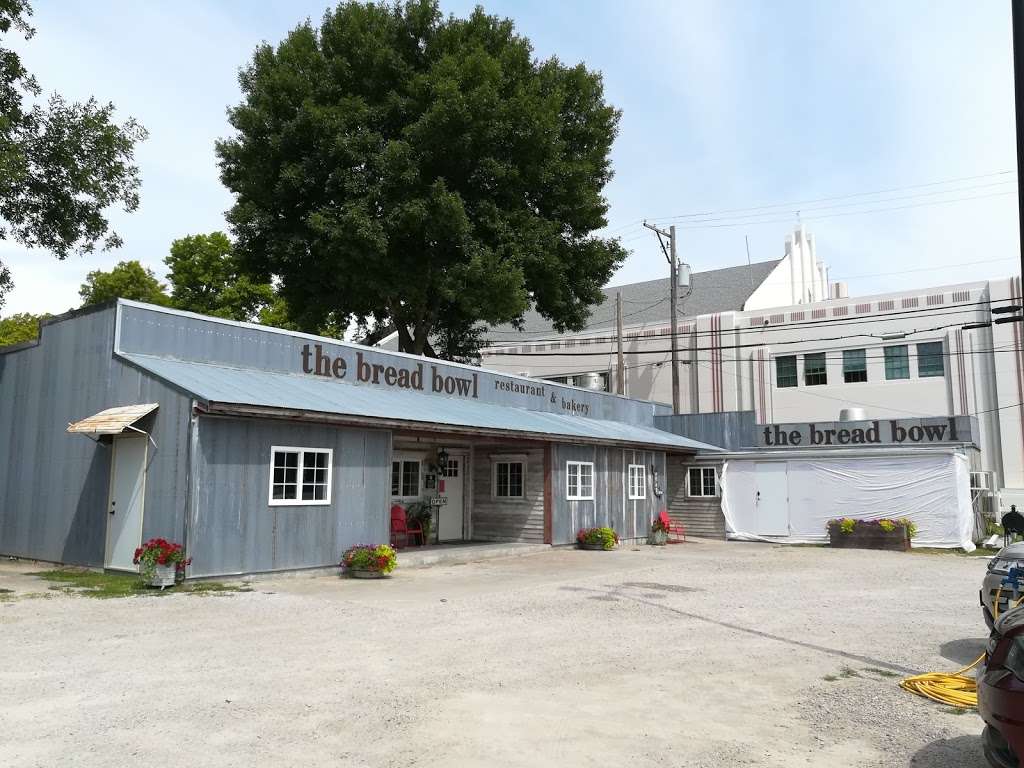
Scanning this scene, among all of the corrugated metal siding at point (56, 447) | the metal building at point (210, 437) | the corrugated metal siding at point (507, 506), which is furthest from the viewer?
the corrugated metal siding at point (507, 506)

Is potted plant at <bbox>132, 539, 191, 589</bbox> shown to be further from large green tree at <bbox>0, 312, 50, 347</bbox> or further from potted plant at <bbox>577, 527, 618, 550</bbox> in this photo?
large green tree at <bbox>0, 312, 50, 347</bbox>

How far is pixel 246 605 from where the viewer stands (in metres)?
10.2

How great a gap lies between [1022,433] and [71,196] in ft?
102

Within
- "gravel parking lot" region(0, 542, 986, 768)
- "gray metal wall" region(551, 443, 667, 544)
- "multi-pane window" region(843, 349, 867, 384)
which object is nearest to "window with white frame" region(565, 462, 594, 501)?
"gray metal wall" region(551, 443, 667, 544)

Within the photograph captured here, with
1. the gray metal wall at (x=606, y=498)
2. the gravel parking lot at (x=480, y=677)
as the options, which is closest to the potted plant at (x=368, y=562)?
the gravel parking lot at (x=480, y=677)

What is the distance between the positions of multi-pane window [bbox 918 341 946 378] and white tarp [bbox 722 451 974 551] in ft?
33.5

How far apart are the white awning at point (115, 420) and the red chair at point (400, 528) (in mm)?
6280

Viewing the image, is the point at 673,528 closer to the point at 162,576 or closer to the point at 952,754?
the point at 162,576

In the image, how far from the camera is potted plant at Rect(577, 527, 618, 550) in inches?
776

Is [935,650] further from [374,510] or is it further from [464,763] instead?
[374,510]

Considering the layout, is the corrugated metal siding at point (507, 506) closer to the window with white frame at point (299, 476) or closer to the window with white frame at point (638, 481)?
the window with white frame at point (638, 481)

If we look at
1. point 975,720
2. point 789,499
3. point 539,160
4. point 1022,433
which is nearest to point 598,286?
point 539,160

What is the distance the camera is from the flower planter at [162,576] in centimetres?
1096

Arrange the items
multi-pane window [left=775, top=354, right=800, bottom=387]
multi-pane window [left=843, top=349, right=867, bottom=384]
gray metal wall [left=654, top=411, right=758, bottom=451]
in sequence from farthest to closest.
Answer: multi-pane window [left=775, top=354, right=800, bottom=387] < multi-pane window [left=843, top=349, right=867, bottom=384] < gray metal wall [left=654, top=411, right=758, bottom=451]
